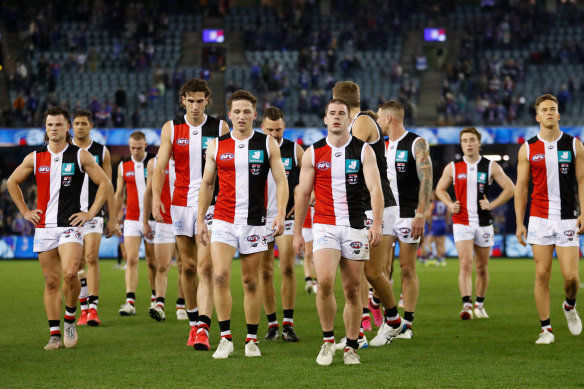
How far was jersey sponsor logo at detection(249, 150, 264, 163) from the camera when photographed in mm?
7941

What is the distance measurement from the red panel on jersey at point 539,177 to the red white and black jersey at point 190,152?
10.9 ft

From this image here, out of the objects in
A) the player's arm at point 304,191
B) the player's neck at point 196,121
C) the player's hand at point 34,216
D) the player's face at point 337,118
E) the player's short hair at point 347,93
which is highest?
the player's short hair at point 347,93

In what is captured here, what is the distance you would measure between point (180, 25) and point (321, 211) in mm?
32941

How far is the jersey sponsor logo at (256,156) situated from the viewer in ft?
26.1

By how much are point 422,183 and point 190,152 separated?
8.22 ft

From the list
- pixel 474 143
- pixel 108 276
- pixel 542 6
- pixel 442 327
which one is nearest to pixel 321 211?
pixel 442 327

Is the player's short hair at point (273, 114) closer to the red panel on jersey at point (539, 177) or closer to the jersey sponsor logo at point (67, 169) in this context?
the jersey sponsor logo at point (67, 169)

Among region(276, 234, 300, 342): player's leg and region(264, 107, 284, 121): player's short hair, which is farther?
region(264, 107, 284, 121): player's short hair

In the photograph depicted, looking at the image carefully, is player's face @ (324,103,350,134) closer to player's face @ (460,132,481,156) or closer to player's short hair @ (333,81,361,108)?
player's short hair @ (333,81,361,108)

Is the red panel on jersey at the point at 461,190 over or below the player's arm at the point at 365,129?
below

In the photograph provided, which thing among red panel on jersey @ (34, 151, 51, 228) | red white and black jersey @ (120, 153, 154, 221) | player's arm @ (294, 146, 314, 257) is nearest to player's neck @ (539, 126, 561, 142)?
player's arm @ (294, 146, 314, 257)

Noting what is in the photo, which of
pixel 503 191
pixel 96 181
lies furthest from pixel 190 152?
pixel 503 191

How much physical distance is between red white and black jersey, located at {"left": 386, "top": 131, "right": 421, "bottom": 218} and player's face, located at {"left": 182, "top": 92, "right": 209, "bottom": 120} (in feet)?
7.21

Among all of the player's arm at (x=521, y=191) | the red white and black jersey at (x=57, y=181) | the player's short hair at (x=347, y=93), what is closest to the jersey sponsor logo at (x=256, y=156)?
the player's short hair at (x=347, y=93)
